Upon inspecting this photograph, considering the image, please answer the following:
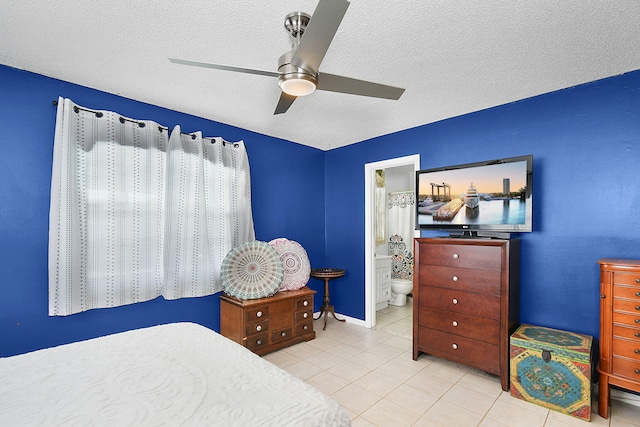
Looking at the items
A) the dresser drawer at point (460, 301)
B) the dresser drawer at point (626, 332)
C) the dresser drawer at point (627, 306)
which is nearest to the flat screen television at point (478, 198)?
the dresser drawer at point (460, 301)

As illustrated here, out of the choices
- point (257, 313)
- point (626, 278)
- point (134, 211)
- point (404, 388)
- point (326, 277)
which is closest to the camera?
point (626, 278)

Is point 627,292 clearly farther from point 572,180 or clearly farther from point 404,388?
point 404,388

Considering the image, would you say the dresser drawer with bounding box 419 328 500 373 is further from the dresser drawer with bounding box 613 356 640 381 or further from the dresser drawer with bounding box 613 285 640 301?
the dresser drawer with bounding box 613 285 640 301

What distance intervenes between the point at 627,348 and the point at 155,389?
9.37ft

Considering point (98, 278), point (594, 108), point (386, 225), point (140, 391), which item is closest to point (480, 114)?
point (594, 108)

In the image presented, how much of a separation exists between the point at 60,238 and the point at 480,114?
387 cm

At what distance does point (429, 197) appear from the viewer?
3.14 metres

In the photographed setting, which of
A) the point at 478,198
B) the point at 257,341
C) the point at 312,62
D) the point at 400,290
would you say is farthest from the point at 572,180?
the point at 257,341

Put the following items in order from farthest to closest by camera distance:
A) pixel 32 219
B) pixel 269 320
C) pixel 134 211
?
pixel 269 320 → pixel 134 211 → pixel 32 219

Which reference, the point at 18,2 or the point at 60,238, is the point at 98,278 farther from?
the point at 18,2

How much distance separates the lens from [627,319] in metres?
2.00

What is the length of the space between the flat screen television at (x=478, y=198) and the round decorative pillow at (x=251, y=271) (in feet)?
5.47

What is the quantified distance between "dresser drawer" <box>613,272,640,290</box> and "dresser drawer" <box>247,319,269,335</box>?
9.40 ft

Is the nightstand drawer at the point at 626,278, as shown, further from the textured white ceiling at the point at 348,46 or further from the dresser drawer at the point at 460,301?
the textured white ceiling at the point at 348,46
